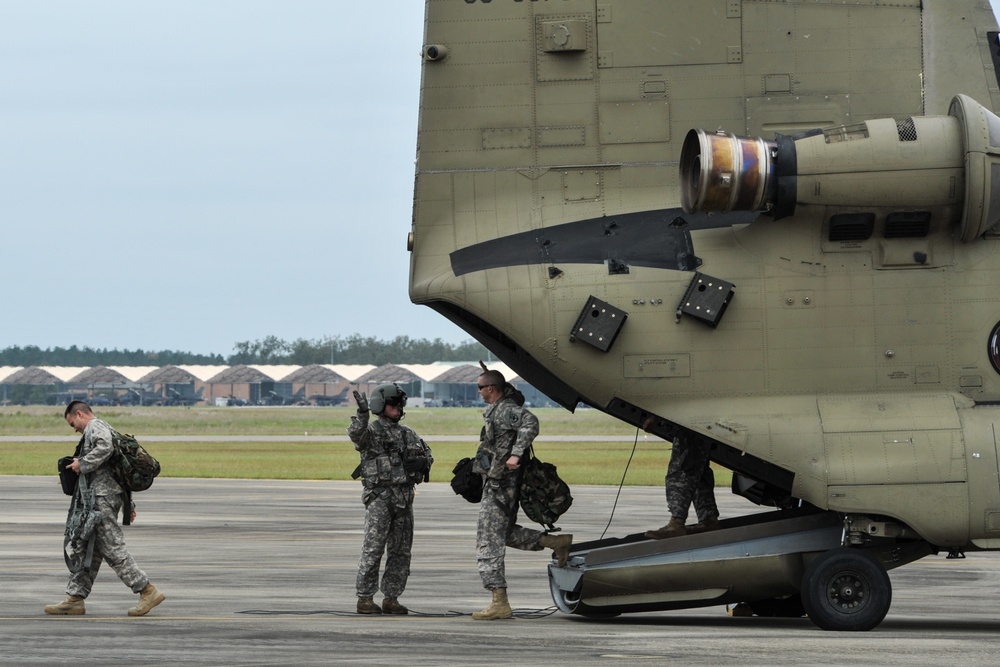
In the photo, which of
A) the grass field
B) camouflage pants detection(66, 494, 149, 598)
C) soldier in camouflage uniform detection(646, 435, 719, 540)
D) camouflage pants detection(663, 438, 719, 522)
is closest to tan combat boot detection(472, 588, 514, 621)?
soldier in camouflage uniform detection(646, 435, 719, 540)

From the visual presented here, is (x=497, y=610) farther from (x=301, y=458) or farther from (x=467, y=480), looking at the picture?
(x=301, y=458)

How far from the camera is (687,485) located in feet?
37.4

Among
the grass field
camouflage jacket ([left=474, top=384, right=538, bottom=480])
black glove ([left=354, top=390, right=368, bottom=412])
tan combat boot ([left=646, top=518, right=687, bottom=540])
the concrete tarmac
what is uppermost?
black glove ([left=354, top=390, right=368, bottom=412])

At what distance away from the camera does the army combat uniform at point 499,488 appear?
11258mm

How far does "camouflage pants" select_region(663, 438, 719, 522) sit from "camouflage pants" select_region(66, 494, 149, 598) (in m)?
4.49

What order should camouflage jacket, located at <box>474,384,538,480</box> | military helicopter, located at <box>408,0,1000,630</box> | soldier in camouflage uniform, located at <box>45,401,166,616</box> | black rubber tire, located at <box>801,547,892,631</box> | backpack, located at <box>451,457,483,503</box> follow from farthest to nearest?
backpack, located at <box>451,457,483,503</box>
soldier in camouflage uniform, located at <box>45,401,166,616</box>
camouflage jacket, located at <box>474,384,538,480</box>
military helicopter, located at <box>408,0,1000,630</box>
black rubber tire, located at <box>801,547,892,631</box>

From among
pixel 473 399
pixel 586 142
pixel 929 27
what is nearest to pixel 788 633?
pixel 586 142

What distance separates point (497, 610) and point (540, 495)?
102cm

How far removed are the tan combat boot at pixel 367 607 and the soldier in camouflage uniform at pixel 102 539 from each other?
1670 millimetres

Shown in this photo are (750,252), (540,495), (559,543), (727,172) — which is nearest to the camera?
(727,172)

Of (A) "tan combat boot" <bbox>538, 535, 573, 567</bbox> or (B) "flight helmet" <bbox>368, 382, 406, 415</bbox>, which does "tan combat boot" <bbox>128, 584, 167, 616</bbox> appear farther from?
(A) "tan combat boot" <bbox>538, 535, 573, 567</bbox>

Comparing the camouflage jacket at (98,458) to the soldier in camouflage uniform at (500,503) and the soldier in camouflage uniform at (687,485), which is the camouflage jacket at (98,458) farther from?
the soldier in camouflage uniform at (687,485)

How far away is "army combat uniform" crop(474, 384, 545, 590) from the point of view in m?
11.3

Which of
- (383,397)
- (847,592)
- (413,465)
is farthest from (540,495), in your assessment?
(847,592)
